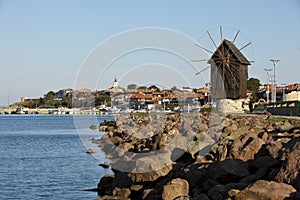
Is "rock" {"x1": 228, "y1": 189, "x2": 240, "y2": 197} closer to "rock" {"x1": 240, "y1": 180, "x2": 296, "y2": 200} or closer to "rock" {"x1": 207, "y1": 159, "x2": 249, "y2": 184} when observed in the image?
"rock" {"x1": 240, "y1": 180, "x2": 296, "y2": 200}

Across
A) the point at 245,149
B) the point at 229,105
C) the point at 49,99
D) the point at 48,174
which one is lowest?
the point at 48,174

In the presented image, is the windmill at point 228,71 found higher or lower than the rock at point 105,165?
higher

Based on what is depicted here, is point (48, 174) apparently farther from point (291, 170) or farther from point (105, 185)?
point (291, 170)

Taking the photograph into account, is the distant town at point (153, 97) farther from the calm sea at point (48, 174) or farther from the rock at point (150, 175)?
the rock at point (150, 175)

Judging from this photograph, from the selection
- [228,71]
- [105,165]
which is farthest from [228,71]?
[105,165]

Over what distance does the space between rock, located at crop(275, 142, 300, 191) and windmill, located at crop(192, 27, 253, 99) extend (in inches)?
1411

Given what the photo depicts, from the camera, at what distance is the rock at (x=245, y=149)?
13.4m

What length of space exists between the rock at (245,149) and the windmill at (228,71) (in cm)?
3264

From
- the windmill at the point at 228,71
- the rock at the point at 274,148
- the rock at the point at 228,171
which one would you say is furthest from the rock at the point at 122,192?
the windmill at the point at 228,71

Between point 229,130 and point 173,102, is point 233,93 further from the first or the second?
point 173,102

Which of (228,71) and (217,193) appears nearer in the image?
(217,193)

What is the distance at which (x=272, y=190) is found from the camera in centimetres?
974

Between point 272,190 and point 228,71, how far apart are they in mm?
37222

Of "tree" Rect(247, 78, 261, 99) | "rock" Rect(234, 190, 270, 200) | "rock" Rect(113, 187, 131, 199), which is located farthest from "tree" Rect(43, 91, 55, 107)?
"rock" Rect(234, 190, 270, 200)
